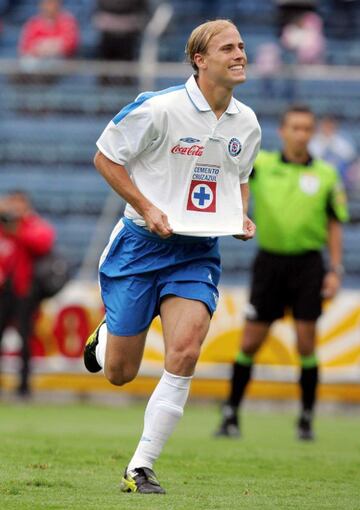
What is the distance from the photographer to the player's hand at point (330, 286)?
35.4ft

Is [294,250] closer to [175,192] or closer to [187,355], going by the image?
[175,192]

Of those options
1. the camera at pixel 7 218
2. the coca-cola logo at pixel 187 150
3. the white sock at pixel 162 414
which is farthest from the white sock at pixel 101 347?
the camera at pixel 7 218

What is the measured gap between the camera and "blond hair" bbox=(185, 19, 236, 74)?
6.84m

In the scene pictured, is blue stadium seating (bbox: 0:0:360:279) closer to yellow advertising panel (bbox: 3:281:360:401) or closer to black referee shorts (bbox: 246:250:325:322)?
yellow advertising panel (bbox: 3:281:360:401)

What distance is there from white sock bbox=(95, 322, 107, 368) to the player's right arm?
843 mm

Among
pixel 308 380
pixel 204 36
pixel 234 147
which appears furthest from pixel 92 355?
pixel 308 380

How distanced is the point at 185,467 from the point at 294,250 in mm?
3213

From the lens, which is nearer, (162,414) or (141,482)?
(141,482)

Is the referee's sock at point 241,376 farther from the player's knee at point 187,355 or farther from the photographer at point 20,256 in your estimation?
the photographer at point 20,256

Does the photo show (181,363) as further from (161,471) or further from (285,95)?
(285,95)

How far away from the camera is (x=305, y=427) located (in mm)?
10773

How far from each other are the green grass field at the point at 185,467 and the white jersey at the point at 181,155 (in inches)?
53.7

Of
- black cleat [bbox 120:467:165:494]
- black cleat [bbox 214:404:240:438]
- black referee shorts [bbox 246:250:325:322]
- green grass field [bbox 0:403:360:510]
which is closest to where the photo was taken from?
green grass field [bbox 0:403:360:510]

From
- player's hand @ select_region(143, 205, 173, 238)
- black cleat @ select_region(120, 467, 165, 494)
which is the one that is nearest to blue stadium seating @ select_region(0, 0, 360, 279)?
player's hand @ select_region(143, 205, 173, 238)
